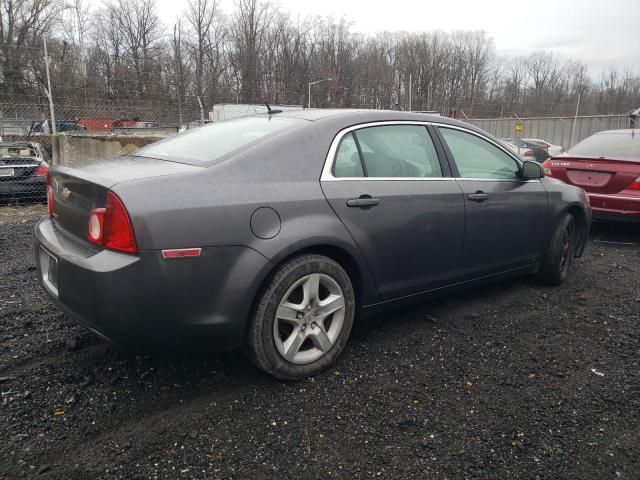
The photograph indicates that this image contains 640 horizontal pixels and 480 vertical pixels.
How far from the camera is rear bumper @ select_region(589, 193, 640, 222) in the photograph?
5.94 meters

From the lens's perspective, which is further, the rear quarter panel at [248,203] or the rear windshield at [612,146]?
the rear windshield at [612,146]

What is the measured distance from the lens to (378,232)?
2.90 m

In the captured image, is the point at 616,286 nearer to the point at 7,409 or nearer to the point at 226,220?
the point at 226,220

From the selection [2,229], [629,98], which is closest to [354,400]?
[2,229]

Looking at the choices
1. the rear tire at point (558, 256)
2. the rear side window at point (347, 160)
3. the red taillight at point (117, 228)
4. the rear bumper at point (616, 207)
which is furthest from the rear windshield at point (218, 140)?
the rear bumper at point (616, 207)

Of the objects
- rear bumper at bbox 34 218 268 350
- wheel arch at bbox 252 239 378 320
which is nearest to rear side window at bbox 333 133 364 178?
wheel arch at bbox 252 239 378 320

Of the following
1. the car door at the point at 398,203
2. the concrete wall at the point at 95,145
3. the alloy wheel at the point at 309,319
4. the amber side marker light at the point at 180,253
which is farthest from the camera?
the concrete wall at the point at 95,145

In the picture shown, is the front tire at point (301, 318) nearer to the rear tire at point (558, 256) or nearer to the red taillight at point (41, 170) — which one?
the rear tire at point (558, 256)

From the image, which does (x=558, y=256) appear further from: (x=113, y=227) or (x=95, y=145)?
(x=95, y=145)

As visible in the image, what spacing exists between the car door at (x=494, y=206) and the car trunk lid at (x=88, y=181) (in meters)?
1.94

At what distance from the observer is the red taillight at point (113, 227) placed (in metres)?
2.16

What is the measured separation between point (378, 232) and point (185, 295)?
1182 millimetres

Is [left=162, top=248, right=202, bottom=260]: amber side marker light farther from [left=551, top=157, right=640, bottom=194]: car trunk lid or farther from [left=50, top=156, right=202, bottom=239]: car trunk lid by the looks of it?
[left=551, top=157, right=640, bottom=194]: car trunk lid

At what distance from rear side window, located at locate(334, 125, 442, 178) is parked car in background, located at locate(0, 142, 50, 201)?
7298 millimetres
